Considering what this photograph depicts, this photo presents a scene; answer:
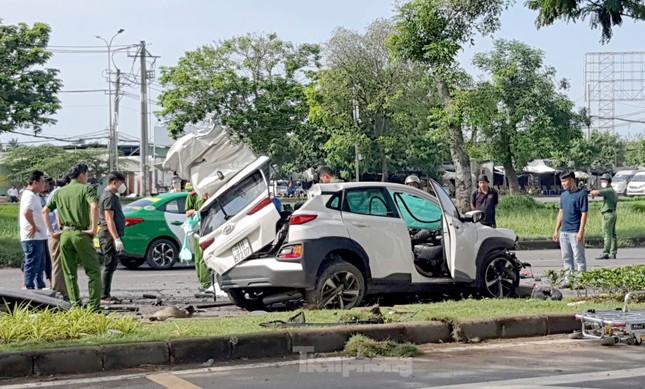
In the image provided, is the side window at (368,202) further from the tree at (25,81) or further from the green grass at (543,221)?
the tree at (25,81)

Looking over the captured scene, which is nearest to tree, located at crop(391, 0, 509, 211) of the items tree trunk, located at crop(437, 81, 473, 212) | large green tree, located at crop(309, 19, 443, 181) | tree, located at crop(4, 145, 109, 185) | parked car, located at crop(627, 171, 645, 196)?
tree trunk, located at crop(437, 81, 473, 212)

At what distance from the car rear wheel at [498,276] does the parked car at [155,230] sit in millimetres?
7655

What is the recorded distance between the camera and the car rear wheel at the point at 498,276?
11656mm

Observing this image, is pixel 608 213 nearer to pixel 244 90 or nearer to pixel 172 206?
pixel 172 206

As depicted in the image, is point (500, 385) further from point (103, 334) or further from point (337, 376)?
point (103, 334)

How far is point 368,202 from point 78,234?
11.1 feet

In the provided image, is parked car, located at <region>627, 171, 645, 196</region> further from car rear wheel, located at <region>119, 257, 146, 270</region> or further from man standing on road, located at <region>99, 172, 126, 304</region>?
man standing on road, located at <region>99, 172, 126, 304</region>

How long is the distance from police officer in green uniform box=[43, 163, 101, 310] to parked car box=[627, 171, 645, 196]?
55.9 m

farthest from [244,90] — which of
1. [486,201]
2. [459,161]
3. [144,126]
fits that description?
[486,201]

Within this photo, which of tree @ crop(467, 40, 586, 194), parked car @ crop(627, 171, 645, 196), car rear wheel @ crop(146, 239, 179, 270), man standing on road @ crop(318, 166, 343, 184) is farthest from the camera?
parked car @ crop(627, 171, 645, 196)

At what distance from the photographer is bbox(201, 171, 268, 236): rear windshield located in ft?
36.7

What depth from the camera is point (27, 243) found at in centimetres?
1316

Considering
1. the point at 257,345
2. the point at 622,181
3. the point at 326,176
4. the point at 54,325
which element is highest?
the point at 622,181

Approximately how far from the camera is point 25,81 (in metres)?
37.8
